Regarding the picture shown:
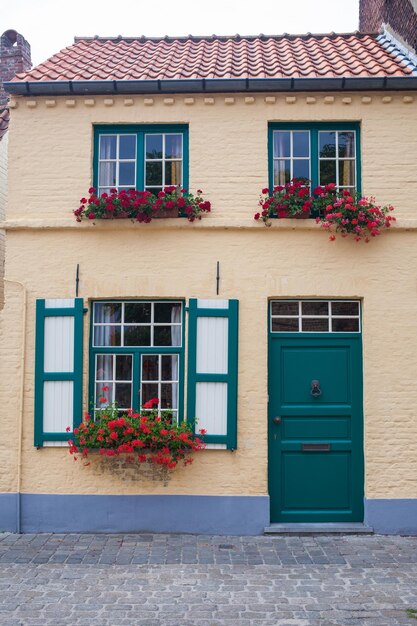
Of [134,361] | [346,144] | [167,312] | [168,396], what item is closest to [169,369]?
[168,396]

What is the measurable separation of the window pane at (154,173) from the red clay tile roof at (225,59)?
1109 mm

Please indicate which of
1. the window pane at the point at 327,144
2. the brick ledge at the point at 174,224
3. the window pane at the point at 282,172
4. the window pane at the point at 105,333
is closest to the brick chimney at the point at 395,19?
the window pane at the point at 327,144

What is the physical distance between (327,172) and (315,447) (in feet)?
11.9

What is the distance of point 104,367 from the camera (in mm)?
8039

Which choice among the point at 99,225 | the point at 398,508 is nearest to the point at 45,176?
the point at 99,225

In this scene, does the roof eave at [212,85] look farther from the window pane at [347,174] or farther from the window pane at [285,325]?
the window pane at [285,325]

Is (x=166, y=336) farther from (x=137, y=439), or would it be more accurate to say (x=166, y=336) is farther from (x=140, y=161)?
(x=140, y=161)

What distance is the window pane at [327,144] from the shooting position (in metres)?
8.20

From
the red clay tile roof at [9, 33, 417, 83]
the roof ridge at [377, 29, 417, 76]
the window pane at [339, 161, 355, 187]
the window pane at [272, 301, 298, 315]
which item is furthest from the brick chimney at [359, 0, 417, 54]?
the window pane at [272, 301, 298, 315]

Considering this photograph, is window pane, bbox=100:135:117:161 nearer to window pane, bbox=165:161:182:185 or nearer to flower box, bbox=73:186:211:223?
flower box, bbox=73:186:211:223

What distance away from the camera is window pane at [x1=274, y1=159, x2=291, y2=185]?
323 inches

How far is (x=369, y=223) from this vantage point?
7.57m

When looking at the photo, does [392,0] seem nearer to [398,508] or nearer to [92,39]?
[92,39]

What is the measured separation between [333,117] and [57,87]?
365 centimetres
